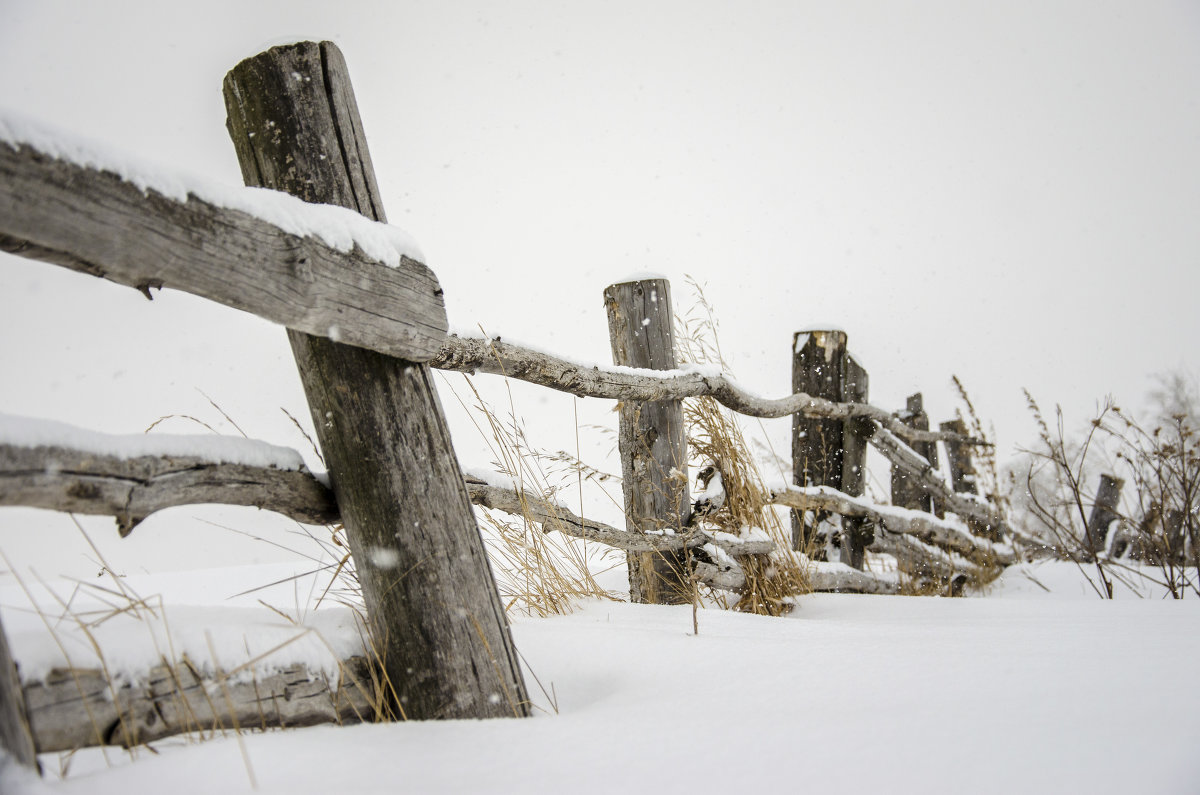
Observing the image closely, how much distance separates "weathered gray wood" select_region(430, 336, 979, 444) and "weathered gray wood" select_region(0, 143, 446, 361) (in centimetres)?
22

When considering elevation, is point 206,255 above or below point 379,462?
above

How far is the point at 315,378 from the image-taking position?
1093mm

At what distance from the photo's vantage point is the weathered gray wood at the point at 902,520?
2.89 m

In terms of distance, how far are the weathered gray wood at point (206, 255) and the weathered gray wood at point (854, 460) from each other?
2891 mm

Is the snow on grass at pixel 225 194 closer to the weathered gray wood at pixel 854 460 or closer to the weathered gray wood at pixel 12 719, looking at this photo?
the weathered gray wood at pixel 12 719

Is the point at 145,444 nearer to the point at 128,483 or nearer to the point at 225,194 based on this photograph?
the point at 128,483

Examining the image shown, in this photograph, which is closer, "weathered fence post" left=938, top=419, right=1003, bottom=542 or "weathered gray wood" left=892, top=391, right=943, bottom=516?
"weathered gray wood" left=892, top=391, right=943, bottom=516

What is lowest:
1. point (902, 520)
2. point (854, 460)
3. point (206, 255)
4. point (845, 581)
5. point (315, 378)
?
point (845, 581)

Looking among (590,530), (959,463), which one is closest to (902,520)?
(590,530)

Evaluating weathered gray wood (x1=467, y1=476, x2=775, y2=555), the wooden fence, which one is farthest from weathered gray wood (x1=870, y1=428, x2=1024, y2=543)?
the wooden fence

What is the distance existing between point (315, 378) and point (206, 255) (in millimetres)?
346

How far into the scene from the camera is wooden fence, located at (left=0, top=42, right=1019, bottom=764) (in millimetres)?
689

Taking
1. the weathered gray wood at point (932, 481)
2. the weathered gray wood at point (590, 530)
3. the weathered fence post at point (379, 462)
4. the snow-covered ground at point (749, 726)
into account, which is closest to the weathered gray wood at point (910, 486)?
the weathered gray wood at point (932, 481)

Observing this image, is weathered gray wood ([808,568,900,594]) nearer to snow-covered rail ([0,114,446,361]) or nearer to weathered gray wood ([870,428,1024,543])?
weathered gray wood ([870,428,1024,543])
